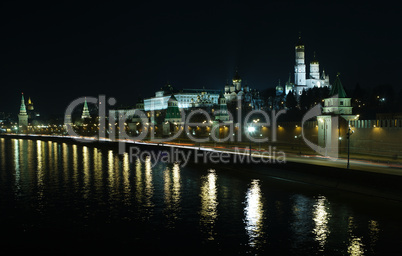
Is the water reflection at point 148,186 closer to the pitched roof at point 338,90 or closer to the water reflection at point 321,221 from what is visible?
the water reflection at point 321,221

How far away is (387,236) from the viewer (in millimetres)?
16531

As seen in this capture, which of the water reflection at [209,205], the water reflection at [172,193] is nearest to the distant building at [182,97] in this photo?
the water reflection at [172,193]

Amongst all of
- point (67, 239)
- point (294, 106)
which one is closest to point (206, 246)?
point (67, 239)

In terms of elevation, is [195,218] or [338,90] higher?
[338,90]

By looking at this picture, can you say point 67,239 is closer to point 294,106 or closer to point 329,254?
point 329,254

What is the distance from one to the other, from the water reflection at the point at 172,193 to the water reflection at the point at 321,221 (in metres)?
5.99

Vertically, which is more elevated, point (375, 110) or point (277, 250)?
point (375, 110)

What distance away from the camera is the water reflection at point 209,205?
17.9m

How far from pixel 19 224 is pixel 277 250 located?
1083 centimetres

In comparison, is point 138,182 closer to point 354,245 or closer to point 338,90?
point 354,245

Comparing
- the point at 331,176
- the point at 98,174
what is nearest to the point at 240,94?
the point at 98,174

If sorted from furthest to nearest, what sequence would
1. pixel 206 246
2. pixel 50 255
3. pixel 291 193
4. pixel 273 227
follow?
pixel 291 193
pixel 273 227
pixel 206 246
pixel 50 255

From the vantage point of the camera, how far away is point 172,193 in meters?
25.8

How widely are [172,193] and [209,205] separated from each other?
13.7ft
